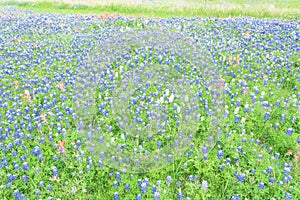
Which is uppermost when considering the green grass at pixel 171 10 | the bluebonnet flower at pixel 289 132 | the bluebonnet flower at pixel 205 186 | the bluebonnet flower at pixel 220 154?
the green grass at pixel 171 10

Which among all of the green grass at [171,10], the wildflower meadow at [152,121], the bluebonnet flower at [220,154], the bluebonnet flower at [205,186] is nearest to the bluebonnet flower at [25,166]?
the wildflower meadow at [152,121]

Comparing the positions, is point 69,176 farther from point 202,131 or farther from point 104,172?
point 202,131

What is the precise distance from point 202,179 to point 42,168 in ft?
7.55

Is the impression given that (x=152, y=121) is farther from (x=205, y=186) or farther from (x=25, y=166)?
(x=25, y=166)

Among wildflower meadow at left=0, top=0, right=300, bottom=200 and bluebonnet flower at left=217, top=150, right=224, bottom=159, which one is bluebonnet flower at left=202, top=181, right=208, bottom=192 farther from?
bluebonnet flower at left=217, top=150, right=224, bottom=159

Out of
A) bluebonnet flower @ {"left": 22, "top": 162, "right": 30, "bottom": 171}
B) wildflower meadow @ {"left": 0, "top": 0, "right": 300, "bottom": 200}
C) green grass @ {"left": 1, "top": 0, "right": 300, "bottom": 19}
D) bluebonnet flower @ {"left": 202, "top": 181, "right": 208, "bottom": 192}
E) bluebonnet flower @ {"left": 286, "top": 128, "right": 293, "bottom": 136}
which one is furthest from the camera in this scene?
green grass @ {"left": 1, "top": 0, "right": 300, "bottom": 19}

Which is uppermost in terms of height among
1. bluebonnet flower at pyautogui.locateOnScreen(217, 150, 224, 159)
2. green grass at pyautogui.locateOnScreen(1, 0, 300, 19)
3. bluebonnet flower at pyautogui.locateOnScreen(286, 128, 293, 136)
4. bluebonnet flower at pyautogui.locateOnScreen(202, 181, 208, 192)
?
green grass at pyautogui.locateOnScreen(1, 0, 300, 19)

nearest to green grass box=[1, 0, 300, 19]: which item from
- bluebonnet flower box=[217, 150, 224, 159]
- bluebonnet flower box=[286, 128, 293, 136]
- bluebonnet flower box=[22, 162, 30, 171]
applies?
bluebonnet flower box=[286, 128, 293, 136]

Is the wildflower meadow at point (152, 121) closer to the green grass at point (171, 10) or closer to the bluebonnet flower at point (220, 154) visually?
the bluebonnet flower at point (220, 154)

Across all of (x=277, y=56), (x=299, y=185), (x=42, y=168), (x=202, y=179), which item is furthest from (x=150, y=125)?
(x=277, y=56)

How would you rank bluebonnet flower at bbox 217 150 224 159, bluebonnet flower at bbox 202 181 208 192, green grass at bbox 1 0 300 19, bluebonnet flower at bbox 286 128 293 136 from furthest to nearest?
green grass at bbox 1 0 300 19, bluebonnet flower at bbox 286 128 293 136, bluebonnet flower at bbox 217 150 224 159, bluebonnet flower at bbox 202 181 208 192

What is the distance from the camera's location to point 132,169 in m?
5.02

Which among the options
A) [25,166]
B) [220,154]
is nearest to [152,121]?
[220,154]

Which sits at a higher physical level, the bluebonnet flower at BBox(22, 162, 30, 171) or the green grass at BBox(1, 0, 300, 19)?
the green grass at BBox(1, 0, 300, 19)
